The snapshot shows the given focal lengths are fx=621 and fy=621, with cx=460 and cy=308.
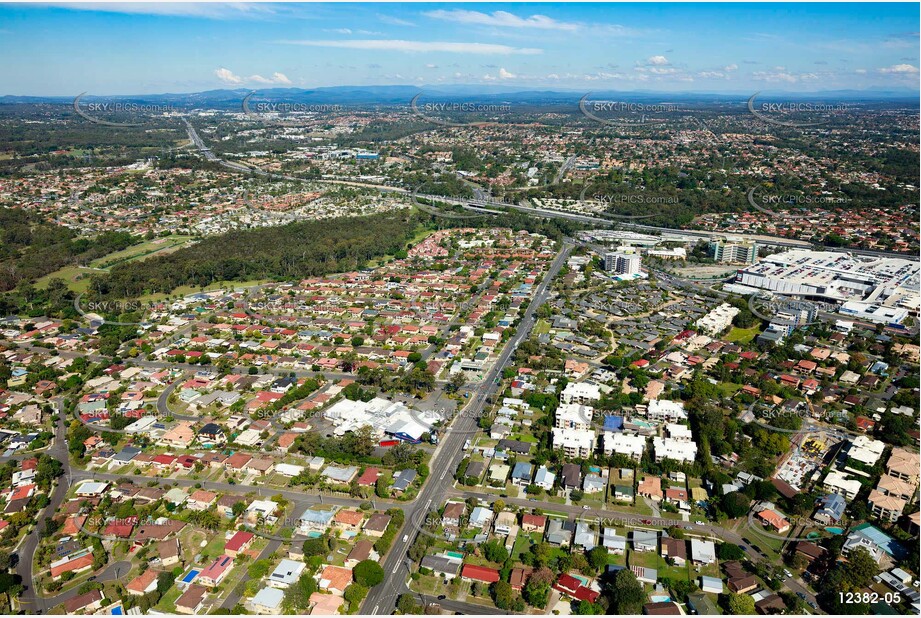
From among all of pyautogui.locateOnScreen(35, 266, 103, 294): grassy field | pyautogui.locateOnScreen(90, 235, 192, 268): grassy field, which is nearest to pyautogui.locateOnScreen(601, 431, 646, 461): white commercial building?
pyautogui.locateOnScreen(35, 266, 103, 294): grassy field

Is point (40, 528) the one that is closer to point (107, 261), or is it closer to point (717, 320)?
point (717, 320)

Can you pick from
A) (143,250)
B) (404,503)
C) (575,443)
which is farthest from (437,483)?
(143,250)

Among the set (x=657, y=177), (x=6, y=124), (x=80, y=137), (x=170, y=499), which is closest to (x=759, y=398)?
(x=170, y=499)

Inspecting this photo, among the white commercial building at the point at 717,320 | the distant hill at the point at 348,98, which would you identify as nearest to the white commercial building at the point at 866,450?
the white commercial building at the point at 717,320

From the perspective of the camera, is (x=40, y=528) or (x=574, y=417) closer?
(x=40, y=528)

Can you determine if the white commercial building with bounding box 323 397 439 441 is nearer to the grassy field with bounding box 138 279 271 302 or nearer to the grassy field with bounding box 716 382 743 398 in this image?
the grassy field with bounding box 716 382 743 398

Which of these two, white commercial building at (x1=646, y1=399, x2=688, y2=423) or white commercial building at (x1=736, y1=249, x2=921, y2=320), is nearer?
white commercial building at (x1=646, y1=399, x2=688, y2=423)
